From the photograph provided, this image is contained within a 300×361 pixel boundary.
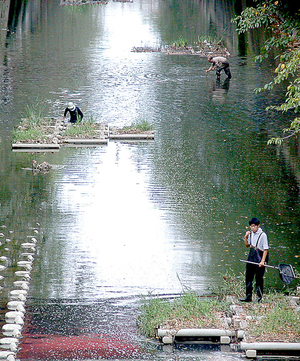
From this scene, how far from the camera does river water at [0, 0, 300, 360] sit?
11888 mm

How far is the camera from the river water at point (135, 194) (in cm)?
1189

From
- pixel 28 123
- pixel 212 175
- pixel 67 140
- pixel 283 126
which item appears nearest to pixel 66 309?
pixel 212 175

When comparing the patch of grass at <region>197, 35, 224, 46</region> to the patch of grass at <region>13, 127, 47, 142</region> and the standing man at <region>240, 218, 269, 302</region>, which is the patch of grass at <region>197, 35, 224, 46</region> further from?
the standing man at <region>240, 218, 269, 302</region>

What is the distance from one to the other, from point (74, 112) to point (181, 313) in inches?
517

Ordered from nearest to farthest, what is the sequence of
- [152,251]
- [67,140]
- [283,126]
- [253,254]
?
[253,254]
[152,251]
[67,140]
[283,126]

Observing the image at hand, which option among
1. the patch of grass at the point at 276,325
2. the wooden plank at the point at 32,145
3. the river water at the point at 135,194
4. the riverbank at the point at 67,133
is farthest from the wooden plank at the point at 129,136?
the patch of grass at the point at 276,325

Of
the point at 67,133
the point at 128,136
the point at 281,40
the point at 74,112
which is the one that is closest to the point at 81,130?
the point at 67,133

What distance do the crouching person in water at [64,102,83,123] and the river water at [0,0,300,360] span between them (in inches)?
40.3

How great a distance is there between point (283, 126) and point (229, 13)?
84.3 feet

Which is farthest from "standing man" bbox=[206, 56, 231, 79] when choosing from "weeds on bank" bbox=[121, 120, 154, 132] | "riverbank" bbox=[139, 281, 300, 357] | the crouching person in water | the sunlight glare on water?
"riverbank" bbox=[139, 281, 300, 357]

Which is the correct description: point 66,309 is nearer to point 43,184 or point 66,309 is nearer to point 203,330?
point 203,330

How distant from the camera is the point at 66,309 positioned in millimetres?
11609

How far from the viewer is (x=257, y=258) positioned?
11531 mm

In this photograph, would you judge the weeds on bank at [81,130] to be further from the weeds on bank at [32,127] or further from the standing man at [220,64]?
the standing man at [220,64]
